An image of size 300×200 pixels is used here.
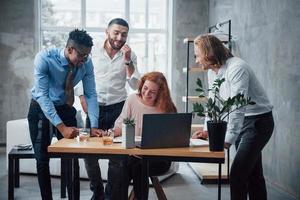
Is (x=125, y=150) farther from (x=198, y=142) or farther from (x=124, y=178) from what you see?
(x=198, y=142)

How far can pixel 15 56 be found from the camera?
595cm

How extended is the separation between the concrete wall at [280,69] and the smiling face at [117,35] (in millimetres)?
1559

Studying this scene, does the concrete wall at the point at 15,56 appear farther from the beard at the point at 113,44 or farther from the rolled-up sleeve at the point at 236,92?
the rolled-up sleeve at the point at 236,92

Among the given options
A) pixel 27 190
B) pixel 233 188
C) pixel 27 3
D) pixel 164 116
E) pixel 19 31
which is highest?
pixel 27 3

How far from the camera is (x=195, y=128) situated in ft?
16.3

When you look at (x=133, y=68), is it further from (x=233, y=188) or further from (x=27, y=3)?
(x=27, y=3)

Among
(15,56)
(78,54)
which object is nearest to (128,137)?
(78,54)

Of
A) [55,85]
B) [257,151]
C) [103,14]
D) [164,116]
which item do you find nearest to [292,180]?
[257,151]

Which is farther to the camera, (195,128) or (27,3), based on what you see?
(27,3)

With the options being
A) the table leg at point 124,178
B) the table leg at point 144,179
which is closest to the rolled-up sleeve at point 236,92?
the table leg at point 144,179

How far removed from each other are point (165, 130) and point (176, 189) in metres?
1.85

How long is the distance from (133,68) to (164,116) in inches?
47.8

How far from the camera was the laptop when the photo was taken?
6.85ft

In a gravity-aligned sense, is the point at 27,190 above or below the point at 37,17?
below
